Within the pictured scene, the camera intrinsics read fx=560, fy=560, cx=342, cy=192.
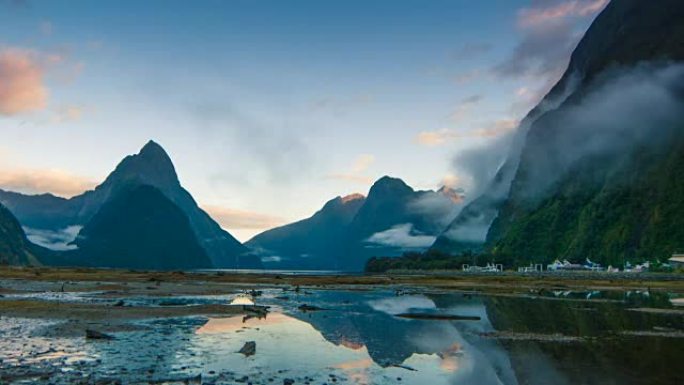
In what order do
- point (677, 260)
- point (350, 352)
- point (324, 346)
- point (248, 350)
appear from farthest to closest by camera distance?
point (677, 260) < point (324, 346) < point (350, 352) < point (248, 350)

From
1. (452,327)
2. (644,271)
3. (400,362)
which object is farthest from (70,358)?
(644,271)

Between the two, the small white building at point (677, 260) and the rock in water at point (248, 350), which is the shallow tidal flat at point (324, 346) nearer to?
the rock in water at point (248, 350)

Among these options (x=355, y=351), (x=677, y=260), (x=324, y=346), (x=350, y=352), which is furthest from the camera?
(x=677, y=260)

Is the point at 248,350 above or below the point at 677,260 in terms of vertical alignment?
below

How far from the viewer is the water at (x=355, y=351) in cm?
2867

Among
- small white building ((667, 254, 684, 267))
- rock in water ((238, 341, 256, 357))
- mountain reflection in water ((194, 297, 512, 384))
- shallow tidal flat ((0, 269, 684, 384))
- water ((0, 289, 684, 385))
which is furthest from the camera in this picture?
small white building ((667, 254, 684, 267))

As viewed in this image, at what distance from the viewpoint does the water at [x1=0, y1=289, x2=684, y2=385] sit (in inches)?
1129

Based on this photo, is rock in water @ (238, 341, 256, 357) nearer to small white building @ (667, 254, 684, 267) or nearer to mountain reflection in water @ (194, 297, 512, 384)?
mountain reflection in water @ (194, 297, 512, 384)

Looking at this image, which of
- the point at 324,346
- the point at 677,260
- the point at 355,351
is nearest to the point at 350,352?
the point at 355,351

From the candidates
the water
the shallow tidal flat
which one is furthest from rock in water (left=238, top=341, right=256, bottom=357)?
the water

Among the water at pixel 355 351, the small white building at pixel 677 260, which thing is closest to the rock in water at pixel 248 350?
the water at pixel 355 351

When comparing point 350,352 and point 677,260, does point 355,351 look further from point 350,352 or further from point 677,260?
point 677,260

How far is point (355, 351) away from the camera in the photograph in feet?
126

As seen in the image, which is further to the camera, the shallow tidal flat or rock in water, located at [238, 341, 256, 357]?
rock in water, located at [238, 341, 256, 357]
